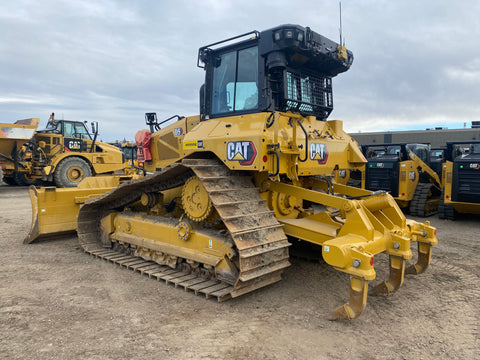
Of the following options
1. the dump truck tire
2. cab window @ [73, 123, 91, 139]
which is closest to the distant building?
cab window @ [73, 123, 91, 139]

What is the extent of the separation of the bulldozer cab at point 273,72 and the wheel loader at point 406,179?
6198 mm

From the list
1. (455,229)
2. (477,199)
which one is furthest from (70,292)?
(477,199)

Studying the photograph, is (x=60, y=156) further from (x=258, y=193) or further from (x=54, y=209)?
(x=258, y=193)

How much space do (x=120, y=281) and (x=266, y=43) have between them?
3803mm

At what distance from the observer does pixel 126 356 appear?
3129 mm

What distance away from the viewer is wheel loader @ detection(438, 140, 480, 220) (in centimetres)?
925

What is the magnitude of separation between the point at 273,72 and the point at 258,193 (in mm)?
1647

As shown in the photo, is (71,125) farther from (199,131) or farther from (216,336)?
(216,336)

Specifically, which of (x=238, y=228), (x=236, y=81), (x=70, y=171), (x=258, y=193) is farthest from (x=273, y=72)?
(x=70, y=171)

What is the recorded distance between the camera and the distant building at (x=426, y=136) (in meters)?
27.6

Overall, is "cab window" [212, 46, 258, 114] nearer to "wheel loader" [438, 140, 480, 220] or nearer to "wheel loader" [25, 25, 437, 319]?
"wheel loader" [25, 25, 437, 319]

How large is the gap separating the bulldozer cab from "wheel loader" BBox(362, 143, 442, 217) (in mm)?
6198

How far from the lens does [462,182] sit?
9422 millimetres

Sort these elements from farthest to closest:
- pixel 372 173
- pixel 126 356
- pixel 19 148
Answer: pixel 19 148 < pixel 372 173 < pixel 126 356
